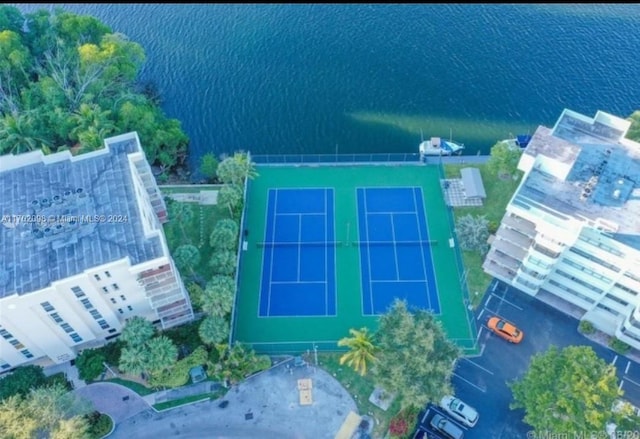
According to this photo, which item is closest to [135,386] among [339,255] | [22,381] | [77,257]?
[22,381]

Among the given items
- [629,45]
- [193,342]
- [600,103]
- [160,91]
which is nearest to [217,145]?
[160,91]

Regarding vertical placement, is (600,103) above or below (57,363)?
above

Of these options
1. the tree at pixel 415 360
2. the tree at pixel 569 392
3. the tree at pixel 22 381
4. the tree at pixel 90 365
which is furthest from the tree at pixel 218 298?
the tree at pixel 569 392

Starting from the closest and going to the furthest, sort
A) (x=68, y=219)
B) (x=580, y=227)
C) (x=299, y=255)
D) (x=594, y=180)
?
(x=580, y=227) → (x=68, y=219) → (x=594, y=180) → (x=299, y=255)

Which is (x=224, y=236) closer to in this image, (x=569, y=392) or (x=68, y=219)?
(x=68, y=219)

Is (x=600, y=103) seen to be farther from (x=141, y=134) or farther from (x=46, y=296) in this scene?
(x=46, y=296)

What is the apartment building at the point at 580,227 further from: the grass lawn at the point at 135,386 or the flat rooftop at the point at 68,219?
the grass lawn at the point at 135,386
